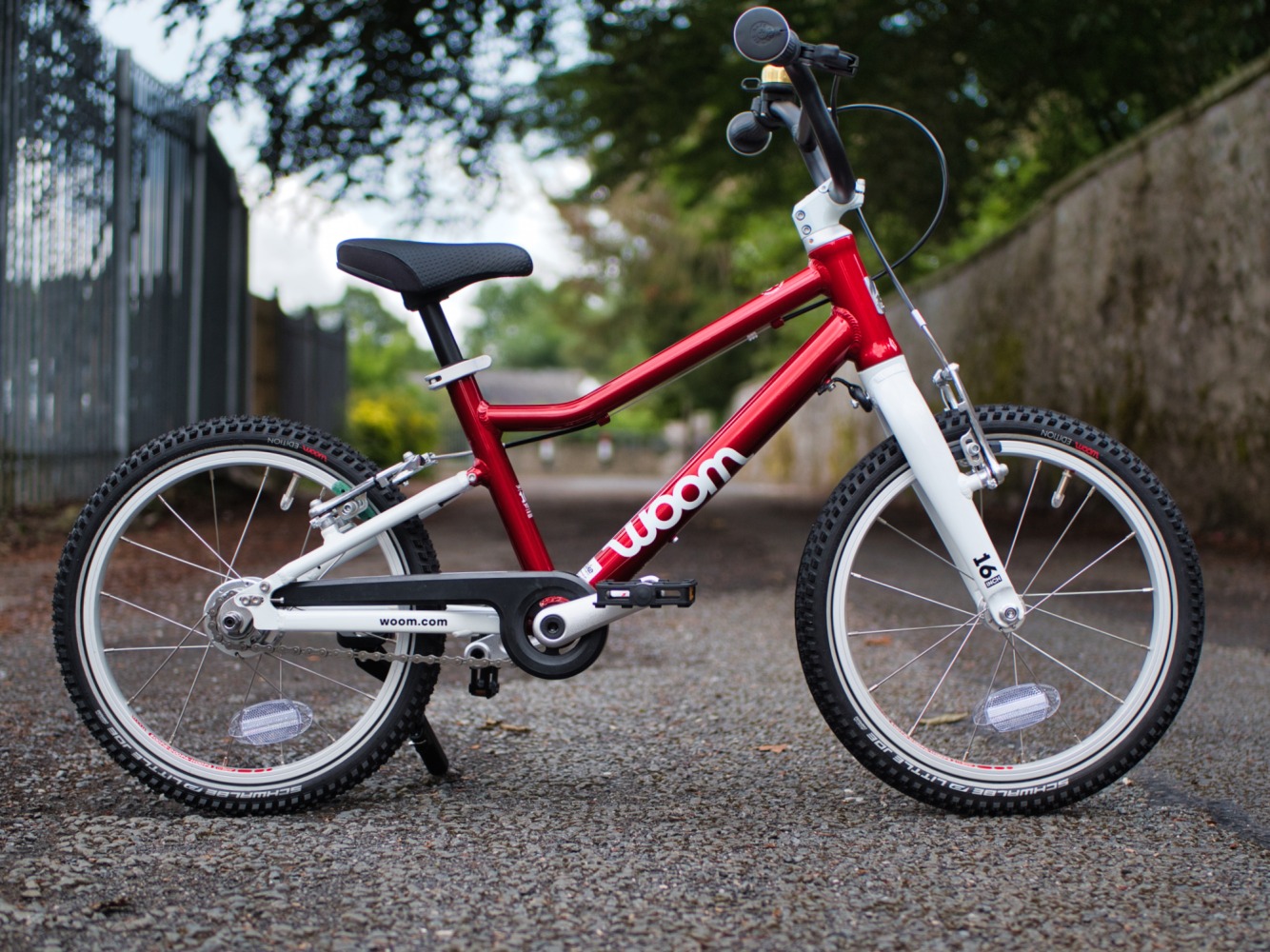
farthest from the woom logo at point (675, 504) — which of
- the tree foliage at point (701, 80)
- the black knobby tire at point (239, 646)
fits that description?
the tree foliage at point (701, 80)

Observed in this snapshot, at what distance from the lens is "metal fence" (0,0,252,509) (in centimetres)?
630

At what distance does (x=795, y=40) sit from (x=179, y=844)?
1.93 metres

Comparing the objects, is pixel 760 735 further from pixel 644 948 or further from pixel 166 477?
pixel 166 477

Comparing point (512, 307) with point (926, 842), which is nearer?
point (926, 842)

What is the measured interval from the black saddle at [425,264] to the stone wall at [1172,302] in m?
5.65

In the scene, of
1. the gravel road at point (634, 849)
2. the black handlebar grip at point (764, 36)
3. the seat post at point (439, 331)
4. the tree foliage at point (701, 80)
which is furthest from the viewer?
the tree foliage at point (701, 80)

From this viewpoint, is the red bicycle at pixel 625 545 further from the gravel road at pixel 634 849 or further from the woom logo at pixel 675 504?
the gravel road at pixel 634 849

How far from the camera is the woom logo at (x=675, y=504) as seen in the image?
8.21 feet

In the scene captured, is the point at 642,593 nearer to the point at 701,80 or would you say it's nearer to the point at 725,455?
the point at 725,455

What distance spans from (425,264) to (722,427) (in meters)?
0.69

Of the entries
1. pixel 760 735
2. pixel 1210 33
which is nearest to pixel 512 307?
pixel 1210 33

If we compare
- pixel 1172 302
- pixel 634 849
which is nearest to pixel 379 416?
pixel 1172 302

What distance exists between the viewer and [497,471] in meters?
2.48

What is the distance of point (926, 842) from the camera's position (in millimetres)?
2215
